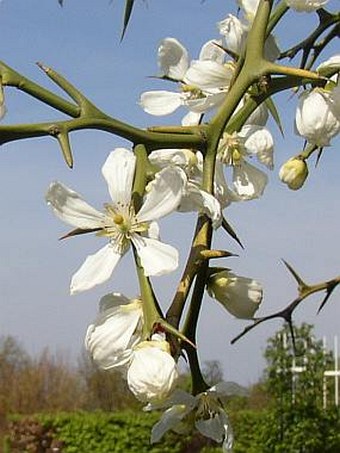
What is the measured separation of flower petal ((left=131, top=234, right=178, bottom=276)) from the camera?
0.50 meters

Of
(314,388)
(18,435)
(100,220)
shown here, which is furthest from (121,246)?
(18,435)

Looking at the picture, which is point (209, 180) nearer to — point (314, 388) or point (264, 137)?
point (264, 137)

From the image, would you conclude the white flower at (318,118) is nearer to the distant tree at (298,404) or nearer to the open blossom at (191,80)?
the open blossom at (191,80)

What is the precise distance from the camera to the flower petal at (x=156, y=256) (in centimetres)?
50

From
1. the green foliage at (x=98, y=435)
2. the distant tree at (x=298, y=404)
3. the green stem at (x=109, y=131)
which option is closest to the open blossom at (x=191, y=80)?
the green stem at (x=109, y=131)

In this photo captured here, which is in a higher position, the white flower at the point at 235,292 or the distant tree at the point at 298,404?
the white flower at the point at 235,292

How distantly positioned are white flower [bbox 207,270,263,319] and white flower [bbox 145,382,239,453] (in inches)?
2.0

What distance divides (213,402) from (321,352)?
20.2 ft

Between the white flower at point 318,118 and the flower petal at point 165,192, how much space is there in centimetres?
9

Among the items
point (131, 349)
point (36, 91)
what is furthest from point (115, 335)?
point (36, 91)

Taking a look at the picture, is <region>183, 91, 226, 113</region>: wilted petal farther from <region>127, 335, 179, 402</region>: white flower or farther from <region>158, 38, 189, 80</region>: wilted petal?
<region>127, 335, 179, 402</region>: white flower

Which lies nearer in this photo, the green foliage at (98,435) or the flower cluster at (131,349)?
the flower cluster at (131,349)

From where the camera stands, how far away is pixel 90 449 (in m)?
7.68

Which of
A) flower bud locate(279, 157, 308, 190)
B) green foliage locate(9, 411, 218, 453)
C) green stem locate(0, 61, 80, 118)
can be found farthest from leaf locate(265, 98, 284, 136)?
green foliage locate(9, 411, 218, 453)
